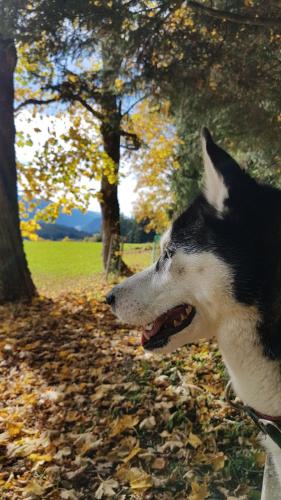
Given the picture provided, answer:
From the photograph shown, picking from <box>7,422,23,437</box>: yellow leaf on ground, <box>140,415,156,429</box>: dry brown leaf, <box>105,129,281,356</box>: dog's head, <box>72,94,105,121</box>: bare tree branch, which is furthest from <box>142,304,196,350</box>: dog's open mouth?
<box>72,94,105,121</box>: bare tree branch

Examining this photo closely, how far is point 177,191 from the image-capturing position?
2206 centimetres

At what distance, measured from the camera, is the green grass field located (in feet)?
48.2

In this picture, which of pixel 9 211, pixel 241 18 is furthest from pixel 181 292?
pixel 9 211

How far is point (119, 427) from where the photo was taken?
3.61 metres

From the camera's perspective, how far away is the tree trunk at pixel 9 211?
802 centimetres

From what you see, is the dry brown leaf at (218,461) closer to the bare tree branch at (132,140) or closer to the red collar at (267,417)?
the red collar at (267,417)

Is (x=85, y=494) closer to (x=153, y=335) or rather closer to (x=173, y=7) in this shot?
(x=153, y=335)

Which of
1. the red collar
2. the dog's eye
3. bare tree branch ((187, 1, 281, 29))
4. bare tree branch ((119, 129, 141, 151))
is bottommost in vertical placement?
the red collar

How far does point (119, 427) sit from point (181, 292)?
79.7 inches

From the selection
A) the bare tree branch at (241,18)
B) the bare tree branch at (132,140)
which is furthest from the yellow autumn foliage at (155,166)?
the bare tree branch at (241,18)

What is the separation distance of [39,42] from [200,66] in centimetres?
203

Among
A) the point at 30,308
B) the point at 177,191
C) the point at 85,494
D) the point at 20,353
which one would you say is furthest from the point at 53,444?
the point at 177,191

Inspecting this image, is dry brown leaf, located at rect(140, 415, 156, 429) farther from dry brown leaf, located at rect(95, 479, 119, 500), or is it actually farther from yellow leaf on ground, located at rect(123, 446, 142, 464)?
dry brown leaf, located at rect(95, 479, 119, 500)

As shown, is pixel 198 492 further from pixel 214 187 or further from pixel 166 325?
pixel 214 187
